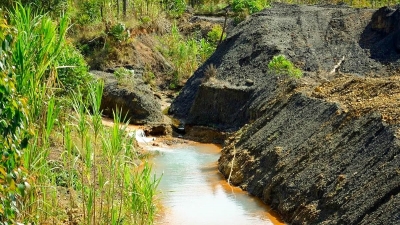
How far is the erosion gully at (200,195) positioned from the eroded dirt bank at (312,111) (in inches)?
13.0

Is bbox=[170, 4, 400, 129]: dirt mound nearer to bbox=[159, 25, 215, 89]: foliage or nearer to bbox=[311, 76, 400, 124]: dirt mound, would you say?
bbox=[159, 25, 215, 89]: foliage

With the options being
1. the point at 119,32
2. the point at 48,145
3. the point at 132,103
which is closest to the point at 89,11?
the point at 119,32

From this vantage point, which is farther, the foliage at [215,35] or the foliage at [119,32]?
the foliage at [215,35]

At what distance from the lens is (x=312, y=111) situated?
1540cm

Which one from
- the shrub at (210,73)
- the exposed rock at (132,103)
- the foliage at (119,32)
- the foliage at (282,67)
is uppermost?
the foliage at (282,67)

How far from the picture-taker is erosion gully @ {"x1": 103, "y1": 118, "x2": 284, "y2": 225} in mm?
12422

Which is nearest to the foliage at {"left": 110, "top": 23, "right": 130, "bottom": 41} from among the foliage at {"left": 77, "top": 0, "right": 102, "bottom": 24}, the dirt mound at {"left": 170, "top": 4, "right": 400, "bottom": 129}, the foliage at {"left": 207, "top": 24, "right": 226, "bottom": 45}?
the foliage at {"left": 77, "top": 0, "right": 102, "bottom": 24}

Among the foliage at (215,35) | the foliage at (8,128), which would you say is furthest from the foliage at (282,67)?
the foliage at (8,128)

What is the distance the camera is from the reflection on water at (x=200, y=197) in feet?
40.8

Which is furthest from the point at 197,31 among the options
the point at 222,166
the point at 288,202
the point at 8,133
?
the point at 8,133

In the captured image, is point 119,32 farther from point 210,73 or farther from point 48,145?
point 48,145

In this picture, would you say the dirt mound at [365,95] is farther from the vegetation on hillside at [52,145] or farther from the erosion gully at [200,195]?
the vegetation on hillside at [52,145]

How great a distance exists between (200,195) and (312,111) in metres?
3.30

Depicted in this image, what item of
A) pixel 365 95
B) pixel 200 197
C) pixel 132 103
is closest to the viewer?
pixel 200 197
